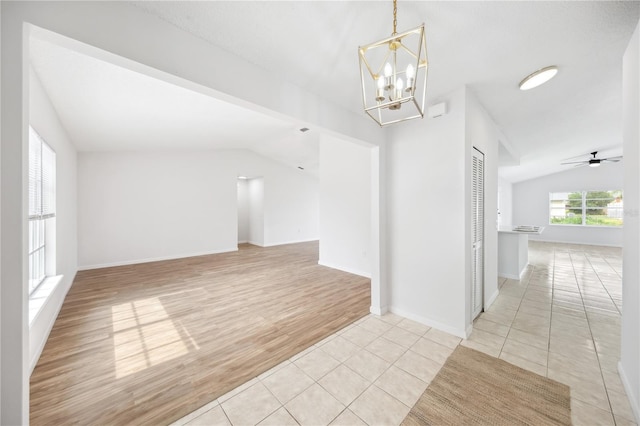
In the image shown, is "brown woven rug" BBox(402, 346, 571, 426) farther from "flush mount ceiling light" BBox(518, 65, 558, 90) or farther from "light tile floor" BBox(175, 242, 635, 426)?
"flush mount ceiling light" BBox(518, 65, 558, 90)

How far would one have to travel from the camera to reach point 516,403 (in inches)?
68.5

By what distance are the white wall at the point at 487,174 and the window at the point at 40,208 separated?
15.2ft

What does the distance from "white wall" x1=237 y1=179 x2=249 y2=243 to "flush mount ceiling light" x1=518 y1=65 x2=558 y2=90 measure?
841 centimetres

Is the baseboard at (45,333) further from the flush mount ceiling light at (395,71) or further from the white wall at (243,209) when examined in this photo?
the white wall at (243,209)

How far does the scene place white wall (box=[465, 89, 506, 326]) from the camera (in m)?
2.66

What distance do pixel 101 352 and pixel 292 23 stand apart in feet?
11.0

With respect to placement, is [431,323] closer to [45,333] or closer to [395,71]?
[395,71]

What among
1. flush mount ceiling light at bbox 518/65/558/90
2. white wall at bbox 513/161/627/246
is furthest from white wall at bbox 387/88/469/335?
white wall at bbox 513/161/627/246

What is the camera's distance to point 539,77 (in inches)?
90.5

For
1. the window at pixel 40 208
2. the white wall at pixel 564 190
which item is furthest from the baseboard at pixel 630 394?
the white wall at pixel 564 190

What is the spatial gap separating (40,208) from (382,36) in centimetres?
409

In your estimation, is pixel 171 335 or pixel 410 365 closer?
pixel 410 365

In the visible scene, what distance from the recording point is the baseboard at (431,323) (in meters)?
2.61

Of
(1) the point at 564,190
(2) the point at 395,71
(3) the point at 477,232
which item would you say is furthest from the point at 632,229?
(1) the point at 564,190
